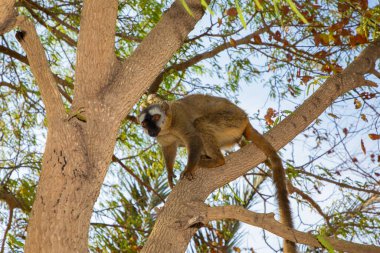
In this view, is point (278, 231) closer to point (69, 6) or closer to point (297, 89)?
point (297, 89)

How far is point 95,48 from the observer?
11.6 feet

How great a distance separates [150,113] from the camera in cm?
507

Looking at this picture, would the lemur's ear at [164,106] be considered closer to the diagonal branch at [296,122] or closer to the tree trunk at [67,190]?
the diagonal branch at [296,122]

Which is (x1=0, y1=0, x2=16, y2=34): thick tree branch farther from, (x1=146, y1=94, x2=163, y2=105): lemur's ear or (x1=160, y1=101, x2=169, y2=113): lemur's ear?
(x1=146, y1=94, x2=163, y2=105): lemur's ear

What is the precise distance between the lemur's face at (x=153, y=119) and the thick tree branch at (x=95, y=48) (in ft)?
4.81

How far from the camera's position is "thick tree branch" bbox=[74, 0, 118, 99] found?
3.49m

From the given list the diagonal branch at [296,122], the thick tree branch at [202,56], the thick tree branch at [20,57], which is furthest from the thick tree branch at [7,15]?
the thick tree branch at [202,56]

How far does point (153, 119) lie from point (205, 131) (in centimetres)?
54

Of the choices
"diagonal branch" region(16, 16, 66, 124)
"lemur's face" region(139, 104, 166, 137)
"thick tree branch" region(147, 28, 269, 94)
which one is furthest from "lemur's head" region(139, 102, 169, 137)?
"diagonal branch" region(16, 16, 66, 124)

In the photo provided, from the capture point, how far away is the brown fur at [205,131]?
4625mm

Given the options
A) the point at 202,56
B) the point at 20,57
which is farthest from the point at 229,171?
the point at 20,57

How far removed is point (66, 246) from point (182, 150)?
372 centimetres

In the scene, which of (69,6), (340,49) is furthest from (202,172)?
(69,6)

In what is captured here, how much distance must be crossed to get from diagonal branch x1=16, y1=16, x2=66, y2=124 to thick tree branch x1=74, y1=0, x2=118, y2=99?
0.16 metres
